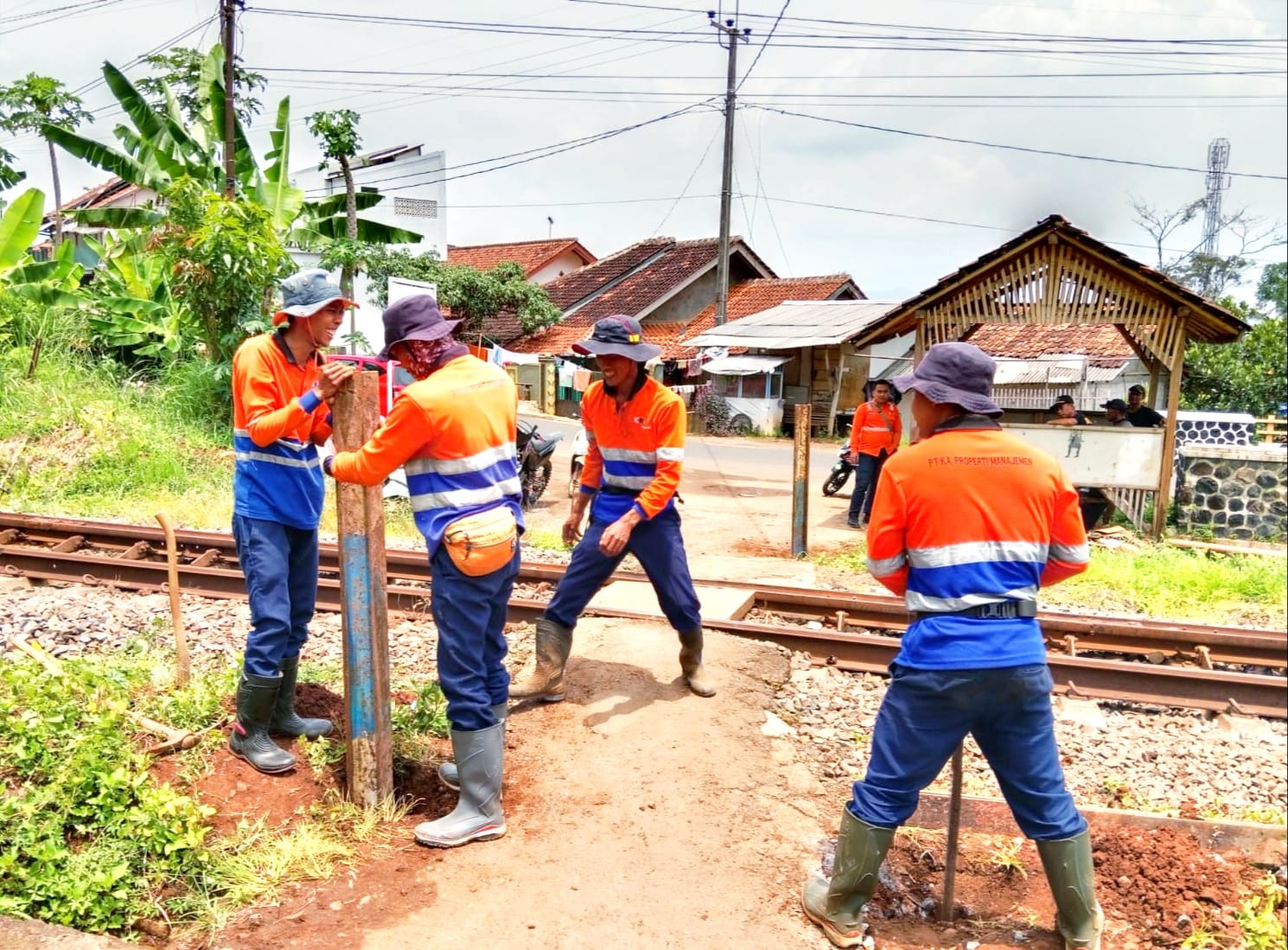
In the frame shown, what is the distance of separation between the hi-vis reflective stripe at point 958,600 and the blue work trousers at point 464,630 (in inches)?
62.2

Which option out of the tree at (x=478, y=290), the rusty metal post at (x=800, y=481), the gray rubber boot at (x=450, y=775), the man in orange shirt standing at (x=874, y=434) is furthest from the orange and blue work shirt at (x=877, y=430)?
the tree at (x=478, y=290)

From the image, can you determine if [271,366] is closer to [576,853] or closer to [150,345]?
[576,853]

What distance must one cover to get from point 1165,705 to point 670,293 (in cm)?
2697

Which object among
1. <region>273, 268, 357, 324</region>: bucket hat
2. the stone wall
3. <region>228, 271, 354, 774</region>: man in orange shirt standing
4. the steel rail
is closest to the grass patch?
the steel rail

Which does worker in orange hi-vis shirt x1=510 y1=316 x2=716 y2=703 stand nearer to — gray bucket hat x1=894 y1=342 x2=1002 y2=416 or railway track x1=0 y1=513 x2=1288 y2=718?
railway track x1=0 y1=513 x2=1288 y2=718

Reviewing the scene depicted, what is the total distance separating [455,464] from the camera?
12.2 ft

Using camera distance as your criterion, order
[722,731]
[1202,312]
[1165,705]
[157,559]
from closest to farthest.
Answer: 1. [722,731]
2. [1165,705]
3. [157,559]
4. [1202,312]

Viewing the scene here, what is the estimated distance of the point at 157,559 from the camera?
8445 millimetres

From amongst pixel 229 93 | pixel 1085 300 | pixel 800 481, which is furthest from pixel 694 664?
pixel 229 93

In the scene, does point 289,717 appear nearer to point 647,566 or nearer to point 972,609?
point 647,566

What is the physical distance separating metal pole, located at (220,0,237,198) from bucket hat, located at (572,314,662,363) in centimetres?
1189

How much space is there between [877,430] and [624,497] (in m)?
7.16

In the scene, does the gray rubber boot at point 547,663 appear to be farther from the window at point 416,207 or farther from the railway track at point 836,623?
the window at point 416,207

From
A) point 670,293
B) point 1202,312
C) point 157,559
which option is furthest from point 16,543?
point 670,293
